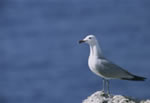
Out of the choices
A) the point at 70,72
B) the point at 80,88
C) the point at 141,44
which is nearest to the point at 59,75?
the point at 70,72

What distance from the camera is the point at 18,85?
132 ft

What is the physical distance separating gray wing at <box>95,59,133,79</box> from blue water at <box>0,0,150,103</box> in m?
19.2

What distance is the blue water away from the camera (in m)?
37.0

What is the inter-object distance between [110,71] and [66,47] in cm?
2961

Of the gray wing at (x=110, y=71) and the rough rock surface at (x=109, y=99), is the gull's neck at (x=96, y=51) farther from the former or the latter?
the rough rock surface at (x=109, y=99)

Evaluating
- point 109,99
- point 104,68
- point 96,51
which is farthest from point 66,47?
point 109,99

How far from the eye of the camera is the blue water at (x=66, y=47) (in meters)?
37.0

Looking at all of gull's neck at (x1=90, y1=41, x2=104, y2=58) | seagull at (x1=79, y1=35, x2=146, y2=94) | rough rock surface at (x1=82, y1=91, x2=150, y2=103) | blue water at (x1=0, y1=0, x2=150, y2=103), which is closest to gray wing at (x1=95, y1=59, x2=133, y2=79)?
seagull at (x1=79, y1=35, x2=146, y2=94)

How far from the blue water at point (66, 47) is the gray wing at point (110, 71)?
19150 mm

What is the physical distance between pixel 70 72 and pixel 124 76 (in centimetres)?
2518

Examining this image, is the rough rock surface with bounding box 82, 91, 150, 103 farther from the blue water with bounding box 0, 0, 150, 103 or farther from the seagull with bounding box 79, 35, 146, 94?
the blue water with bounding box 0, 0, 150, 103

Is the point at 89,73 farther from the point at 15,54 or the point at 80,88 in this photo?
the point at 15,54

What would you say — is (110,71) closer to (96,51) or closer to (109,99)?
(96,51)

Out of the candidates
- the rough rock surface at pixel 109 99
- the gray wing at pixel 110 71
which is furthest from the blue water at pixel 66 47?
the rough rock surface at pixel 109 99
